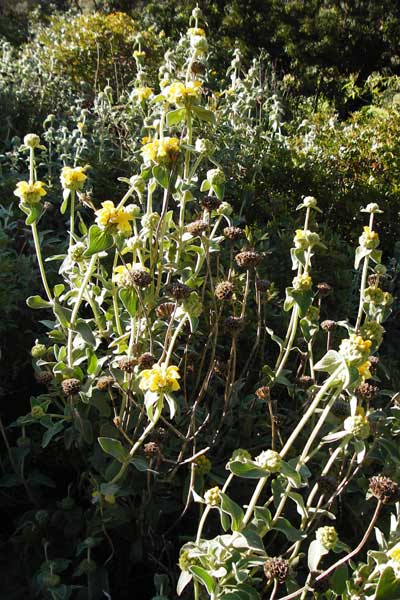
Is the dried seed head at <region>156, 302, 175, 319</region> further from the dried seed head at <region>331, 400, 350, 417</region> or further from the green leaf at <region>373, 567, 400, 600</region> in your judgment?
the green leaf at <region>373, 567, 400, 600</region>

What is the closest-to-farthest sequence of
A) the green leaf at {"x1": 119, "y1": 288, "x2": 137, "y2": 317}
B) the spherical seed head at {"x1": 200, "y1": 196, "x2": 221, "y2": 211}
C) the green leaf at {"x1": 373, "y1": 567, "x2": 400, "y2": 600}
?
1. the green leaf at {"x1": 373, "y1": 567, "x2": 400, "y2": 600}
2. the green leaf at {"x1": 119, "y1": 288, "x2": 137, "y2": 317}
3. the spherical seed head at {"x1": 200, "y1": 196, "x2": 221, "y2": 211}

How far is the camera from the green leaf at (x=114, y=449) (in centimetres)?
147

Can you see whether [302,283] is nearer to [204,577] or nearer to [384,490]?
[384,490]

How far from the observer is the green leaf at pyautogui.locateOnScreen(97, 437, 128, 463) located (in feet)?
4.82

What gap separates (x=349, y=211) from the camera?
3.19 m

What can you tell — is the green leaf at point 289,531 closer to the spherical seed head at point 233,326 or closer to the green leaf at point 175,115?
the spherical seed head at point 233,326

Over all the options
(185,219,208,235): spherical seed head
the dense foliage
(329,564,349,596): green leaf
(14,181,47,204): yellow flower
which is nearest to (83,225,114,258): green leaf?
the dense foliage

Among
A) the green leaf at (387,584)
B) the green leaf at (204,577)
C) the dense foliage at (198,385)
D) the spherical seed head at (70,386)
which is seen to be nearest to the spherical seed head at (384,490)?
the dense foliage at (198,385)

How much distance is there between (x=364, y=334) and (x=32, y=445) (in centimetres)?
104

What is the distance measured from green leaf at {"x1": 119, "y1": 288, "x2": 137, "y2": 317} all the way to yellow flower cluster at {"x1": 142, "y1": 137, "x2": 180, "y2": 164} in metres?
0.33

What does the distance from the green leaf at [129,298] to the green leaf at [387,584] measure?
2.76 ft

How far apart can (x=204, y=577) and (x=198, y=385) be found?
0.75 meters

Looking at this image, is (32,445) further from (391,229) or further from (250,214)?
(391,229)

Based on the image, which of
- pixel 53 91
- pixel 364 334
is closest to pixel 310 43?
pixel 53 91
